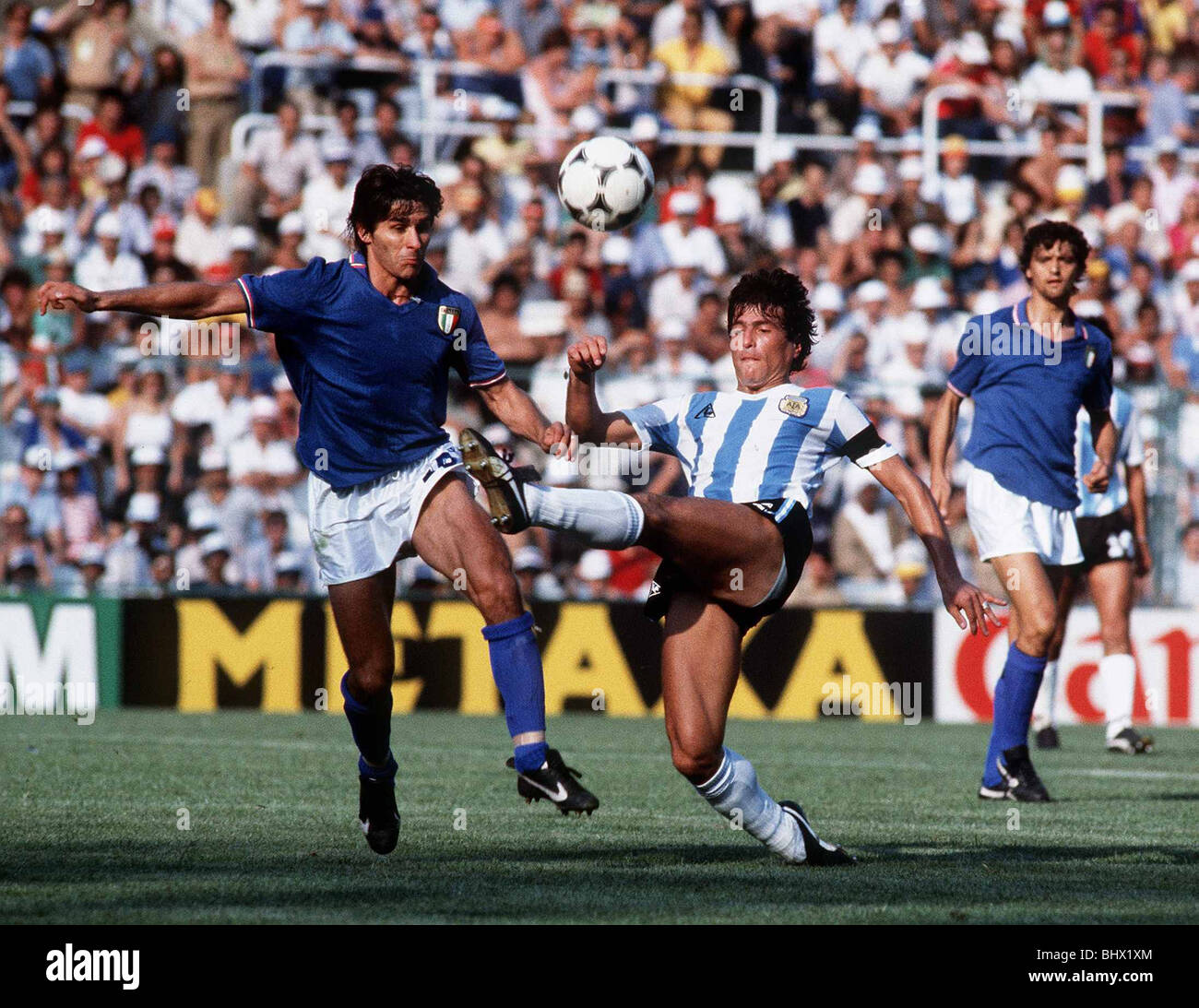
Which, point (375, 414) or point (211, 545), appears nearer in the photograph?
point (375, 414)

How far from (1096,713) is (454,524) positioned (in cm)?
915

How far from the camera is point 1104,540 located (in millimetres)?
10938

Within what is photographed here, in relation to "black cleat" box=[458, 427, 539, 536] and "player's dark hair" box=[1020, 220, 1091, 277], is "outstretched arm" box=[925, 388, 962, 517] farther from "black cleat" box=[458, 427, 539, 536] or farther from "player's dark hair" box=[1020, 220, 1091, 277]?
"black cleat" box=[458, 427, 539, 536]

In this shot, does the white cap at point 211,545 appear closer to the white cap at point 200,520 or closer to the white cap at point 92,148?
the white cap at point 200,520

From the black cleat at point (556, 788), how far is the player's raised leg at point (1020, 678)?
317cm

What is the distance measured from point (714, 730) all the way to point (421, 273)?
1.84m

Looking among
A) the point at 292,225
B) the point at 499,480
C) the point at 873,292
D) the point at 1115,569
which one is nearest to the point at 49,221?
the point at 292,225

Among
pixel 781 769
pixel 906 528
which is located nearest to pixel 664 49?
pixel 906 528

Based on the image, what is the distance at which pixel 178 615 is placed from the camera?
533 inches

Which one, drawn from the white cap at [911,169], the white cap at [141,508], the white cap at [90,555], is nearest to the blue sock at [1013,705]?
the white cap at [141,508]

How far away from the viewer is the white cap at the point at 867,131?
1769 cm

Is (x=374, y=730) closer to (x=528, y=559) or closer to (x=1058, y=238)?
(x=1058, y=238)
